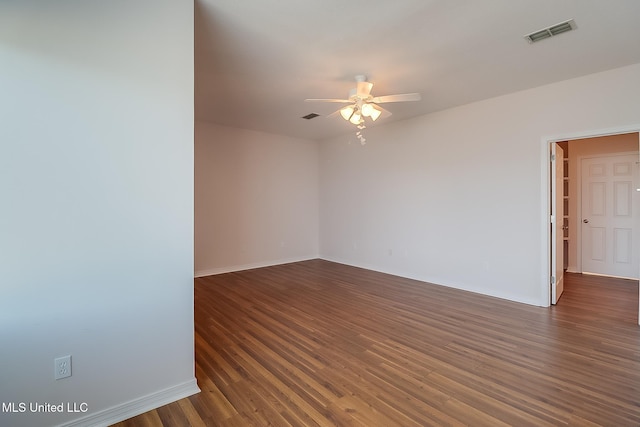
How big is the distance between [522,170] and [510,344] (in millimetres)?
2289

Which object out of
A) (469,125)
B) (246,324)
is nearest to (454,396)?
(246,324)

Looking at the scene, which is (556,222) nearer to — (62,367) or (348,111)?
(348,111)

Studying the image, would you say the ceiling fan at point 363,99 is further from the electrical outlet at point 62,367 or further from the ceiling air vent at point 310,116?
the electrical outlet at point 62,367

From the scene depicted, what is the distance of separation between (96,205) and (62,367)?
0.93 meters

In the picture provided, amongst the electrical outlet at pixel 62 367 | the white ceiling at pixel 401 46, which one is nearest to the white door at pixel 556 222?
the white ceiling at pixel 401 46

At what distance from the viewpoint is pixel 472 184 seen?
4.38 metres

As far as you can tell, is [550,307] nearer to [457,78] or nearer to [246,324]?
[457,78]

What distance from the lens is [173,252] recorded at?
79.2 inches

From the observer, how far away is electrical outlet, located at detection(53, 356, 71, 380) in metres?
1.66

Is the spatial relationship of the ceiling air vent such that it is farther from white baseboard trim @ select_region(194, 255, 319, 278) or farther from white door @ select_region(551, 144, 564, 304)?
white door @ select_region(551, 144, 564, 304)

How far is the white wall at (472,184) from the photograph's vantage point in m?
3.50

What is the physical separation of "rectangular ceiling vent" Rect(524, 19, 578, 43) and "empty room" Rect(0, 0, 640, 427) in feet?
0.11

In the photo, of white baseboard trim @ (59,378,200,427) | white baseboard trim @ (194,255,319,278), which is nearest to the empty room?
white baseboard trim @ (59,378,200,427)

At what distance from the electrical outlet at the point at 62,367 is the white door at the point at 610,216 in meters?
7.36
